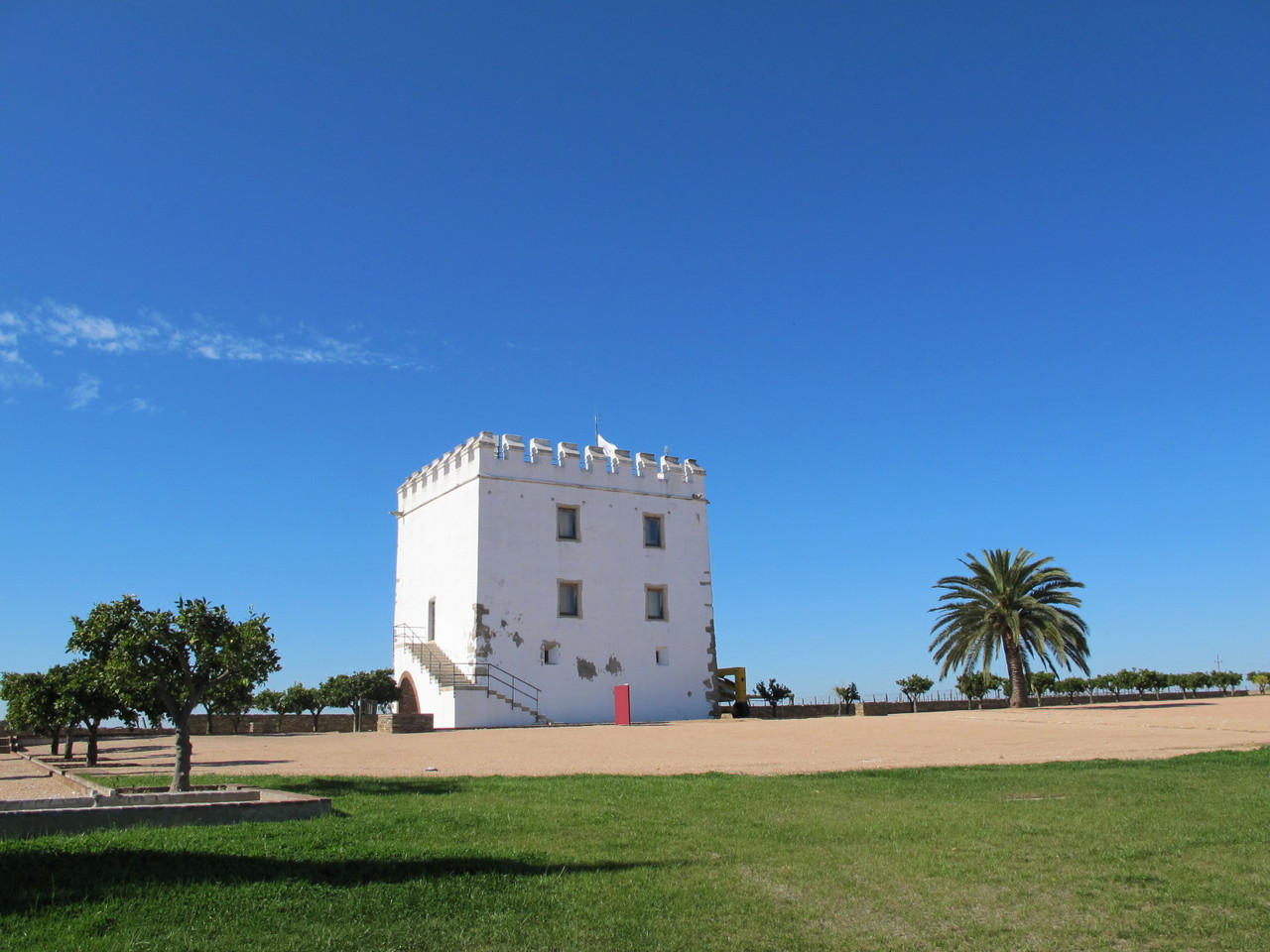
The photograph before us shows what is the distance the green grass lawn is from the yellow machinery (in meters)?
28.5

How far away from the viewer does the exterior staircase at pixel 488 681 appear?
1280 inches

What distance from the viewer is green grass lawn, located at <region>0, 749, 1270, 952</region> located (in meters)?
4.98

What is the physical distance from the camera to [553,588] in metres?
35.2

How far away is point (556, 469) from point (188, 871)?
99.7ft

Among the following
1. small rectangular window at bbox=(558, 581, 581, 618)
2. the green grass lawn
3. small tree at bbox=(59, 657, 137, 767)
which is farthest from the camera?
small rectangular window at bbox=(558, 581, 581, 618)

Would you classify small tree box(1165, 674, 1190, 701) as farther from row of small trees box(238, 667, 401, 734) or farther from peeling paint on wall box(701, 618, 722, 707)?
row of small trees box(238, 667, 401, 734)

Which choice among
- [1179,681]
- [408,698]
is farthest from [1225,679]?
[408,698]

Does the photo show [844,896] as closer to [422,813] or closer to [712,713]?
[422,813]

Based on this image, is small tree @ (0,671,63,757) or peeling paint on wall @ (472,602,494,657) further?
peeling paint on wall @ (472,602,494,657)

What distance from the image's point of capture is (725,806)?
31.1ft

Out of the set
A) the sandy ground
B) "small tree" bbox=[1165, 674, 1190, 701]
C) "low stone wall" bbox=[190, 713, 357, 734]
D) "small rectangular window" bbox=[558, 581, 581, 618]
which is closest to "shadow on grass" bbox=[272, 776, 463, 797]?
the sandy ground

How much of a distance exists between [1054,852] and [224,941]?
18.1 ft

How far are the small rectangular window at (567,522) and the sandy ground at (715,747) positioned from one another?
1013 cm

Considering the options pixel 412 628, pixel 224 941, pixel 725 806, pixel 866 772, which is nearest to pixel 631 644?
pixel 412 628
